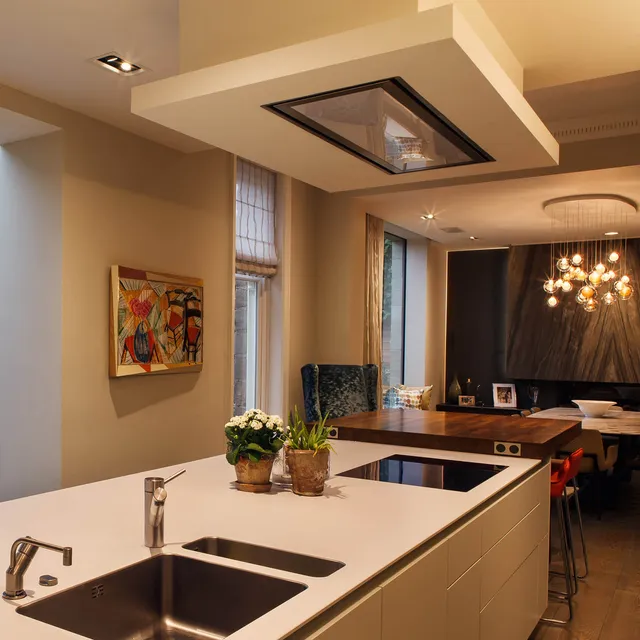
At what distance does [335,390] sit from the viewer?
19.8 ft

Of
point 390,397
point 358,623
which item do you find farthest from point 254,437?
point 390,397

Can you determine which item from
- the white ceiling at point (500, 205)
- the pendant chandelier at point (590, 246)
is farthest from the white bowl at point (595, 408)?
the white ceiling at point (500, 205)

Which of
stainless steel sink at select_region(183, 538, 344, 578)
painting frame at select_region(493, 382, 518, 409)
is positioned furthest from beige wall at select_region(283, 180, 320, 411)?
stainless steel sink at select_region(183, 538, 344, 578)

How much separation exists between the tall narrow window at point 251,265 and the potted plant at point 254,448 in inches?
132

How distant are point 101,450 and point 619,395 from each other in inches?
238

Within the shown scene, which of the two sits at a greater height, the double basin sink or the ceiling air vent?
the ceiling air vent

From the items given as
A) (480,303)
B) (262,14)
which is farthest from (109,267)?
(480,303)

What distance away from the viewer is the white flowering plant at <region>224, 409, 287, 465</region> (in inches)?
91.2

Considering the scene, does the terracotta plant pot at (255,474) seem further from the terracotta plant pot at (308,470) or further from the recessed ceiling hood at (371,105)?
the recessed ceiling hood at (371,105)

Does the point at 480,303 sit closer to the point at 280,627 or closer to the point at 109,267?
the point at 109,267

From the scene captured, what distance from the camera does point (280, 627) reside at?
1235 mm

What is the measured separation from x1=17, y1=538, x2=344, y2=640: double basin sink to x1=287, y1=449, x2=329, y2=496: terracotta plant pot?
580mm

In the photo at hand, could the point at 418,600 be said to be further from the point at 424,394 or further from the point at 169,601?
the point at 424,394

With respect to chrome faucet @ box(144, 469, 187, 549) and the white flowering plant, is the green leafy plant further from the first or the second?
chrome faucet @ box(144, 469, 187, 549)
